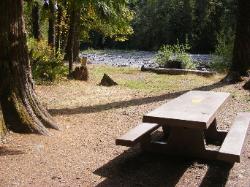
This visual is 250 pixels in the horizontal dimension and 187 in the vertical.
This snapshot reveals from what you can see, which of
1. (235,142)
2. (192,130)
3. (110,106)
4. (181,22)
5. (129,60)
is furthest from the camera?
(181,22)

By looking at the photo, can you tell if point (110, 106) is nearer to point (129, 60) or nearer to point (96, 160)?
point (96, 160)

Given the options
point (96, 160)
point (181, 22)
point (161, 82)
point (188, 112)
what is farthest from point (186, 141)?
point (181, 22)

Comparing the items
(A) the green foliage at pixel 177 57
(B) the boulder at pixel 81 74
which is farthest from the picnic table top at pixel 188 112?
(A) the green foliage at pixel 177 57

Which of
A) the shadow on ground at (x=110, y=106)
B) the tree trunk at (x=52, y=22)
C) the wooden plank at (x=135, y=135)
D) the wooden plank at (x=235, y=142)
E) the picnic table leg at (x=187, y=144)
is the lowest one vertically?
the shadow on ground at (x=110, y=106)

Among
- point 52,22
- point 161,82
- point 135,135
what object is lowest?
point 161,82

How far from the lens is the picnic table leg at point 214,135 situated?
21.7 ft

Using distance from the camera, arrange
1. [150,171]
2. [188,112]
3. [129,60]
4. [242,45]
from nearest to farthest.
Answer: [188,112] < [150,171] < [242,45] < [129,60]

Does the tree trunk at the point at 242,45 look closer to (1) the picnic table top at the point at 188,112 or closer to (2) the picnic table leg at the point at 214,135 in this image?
(2) the picnic table leg at the point at 214,135

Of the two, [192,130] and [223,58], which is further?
[223,58]

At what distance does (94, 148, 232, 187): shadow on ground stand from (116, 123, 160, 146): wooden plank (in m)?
0.35

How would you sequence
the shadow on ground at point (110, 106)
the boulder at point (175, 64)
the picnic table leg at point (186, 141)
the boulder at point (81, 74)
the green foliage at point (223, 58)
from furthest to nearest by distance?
1. the boulder at point (175, 64)
2. the green foliage at point (223, 58)
3. the boulder at point (81, 74)
4. the shadow on ground at point (110, 106)
5. the picnic table leg at point (186, 141)

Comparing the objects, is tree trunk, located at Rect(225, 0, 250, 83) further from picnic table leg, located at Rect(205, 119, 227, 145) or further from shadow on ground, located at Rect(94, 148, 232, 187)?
shadow on ground, located at Rect(94, 148, 232, 187)

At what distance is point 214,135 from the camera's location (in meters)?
6.64

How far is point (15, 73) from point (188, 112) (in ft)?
8.71
